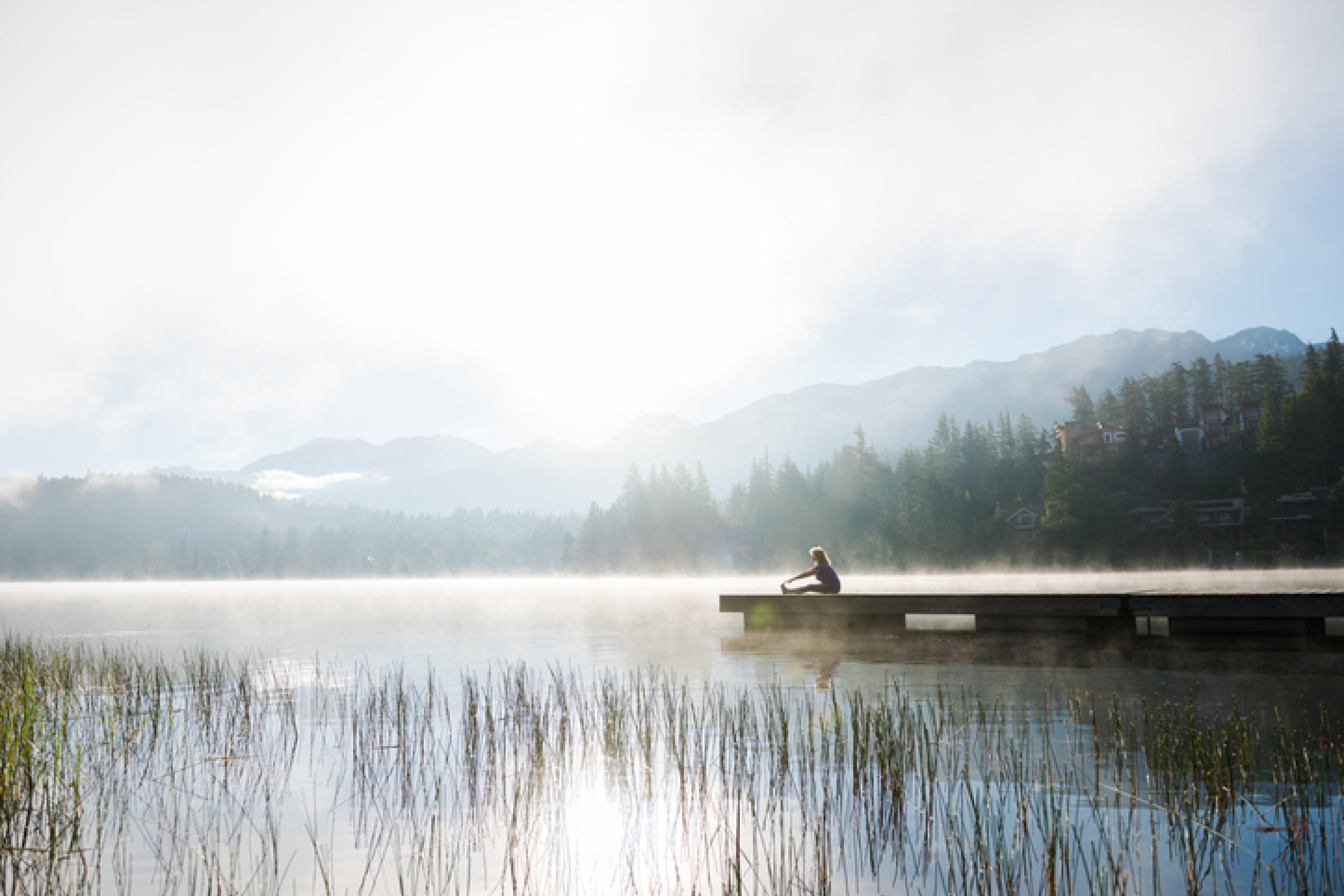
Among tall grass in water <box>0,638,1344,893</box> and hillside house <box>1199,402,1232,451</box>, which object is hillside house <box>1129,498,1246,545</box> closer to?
hillside house <box>1199,402,1232,451</box>

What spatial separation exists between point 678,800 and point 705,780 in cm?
30

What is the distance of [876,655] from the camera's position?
16906 mm

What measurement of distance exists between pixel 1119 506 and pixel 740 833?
291ft

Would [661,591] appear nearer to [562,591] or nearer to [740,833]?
[562,591]

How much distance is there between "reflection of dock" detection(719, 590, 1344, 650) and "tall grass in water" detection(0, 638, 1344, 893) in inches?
250

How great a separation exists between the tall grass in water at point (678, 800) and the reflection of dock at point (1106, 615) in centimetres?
636

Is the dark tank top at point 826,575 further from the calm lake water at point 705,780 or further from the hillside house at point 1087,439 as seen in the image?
the hillside house at point 1087,439

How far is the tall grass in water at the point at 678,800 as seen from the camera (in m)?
5.59

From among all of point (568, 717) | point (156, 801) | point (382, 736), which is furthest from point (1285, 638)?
point (156, 801)

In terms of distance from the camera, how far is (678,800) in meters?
7.22

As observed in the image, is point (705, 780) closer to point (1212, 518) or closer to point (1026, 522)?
point (1212, 518)

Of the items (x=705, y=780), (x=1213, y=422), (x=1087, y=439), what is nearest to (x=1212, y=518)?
(x=1087, y=439)

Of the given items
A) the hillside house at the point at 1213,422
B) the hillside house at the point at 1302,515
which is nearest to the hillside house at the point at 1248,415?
the hillside house at the point at 1213,422

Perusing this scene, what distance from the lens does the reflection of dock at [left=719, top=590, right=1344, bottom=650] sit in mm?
15305
